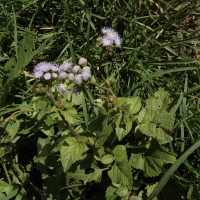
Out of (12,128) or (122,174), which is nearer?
(122,174)

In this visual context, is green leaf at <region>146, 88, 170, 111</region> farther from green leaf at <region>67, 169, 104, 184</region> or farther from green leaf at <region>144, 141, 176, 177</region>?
green leaf at <region>67, 169, 104, 184</region>

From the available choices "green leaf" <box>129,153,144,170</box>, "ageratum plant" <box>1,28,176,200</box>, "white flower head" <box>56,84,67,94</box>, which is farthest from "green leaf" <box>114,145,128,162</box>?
"white flower head" <box>56,84,67,94</box>

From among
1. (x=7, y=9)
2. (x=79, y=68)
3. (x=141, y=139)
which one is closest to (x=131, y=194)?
(x=141, y=139)

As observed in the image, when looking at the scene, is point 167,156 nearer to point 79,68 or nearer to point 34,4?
point 79,68

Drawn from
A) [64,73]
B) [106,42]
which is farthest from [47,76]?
[106,42]

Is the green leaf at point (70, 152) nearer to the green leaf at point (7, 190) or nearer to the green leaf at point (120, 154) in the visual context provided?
the green leaf at point (120, 154)

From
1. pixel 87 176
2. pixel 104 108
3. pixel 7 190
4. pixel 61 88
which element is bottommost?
pixel 7 190

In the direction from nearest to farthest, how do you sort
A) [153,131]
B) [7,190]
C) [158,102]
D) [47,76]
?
[47,76], [153,131], [158,102], [7,190]

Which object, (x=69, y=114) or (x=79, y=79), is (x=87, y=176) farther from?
(x=79, y=79)
